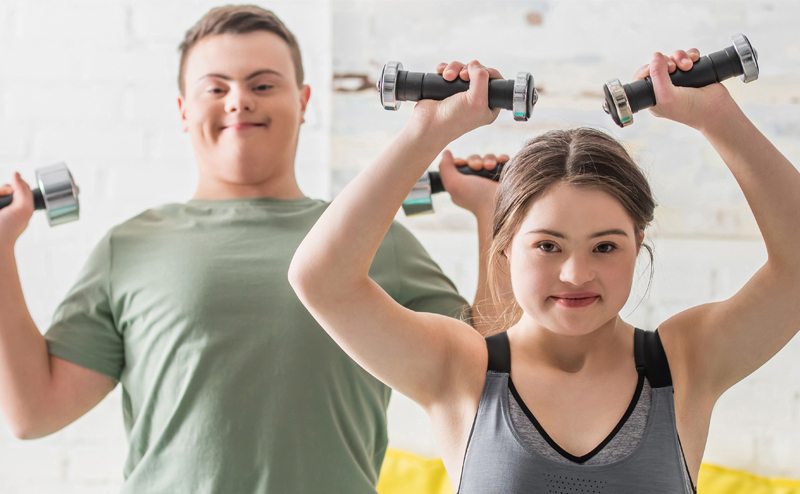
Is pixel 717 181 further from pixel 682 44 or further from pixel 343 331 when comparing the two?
pixel 343 331

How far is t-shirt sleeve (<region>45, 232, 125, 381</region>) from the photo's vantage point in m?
1.15

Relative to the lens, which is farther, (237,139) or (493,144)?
(493,144)

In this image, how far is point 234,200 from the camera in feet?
4.21

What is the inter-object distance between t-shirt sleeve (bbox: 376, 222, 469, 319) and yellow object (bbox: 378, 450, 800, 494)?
0.53m

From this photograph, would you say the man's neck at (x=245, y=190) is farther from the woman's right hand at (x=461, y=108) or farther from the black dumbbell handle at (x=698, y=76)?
the black dumbbell handle at (x=698, y=76)

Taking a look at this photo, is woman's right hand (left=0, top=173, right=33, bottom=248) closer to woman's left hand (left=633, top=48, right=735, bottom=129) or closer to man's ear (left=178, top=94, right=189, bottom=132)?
man's ear (left=178, top=94, right=189, bottom=132)

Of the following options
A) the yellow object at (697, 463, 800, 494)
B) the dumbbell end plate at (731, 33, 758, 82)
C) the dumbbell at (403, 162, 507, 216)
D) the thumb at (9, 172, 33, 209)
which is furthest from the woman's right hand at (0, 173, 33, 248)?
the yellow object at (697, 463, 800, 494)

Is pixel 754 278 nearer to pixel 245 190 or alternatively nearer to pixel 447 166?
pixel 447 166

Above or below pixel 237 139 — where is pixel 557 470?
below

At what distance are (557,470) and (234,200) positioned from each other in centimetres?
76

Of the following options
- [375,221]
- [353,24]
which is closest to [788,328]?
[375,221]

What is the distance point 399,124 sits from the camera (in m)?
1.69

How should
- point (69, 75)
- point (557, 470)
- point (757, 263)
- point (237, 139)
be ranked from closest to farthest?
1. point (557, 470)
2. point (237, 139)
3. point (757, 263)
4. point (69, 75)

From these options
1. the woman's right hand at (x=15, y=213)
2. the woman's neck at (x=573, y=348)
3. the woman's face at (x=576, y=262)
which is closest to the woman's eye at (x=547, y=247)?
the woman's face at (x=576, y=262)
